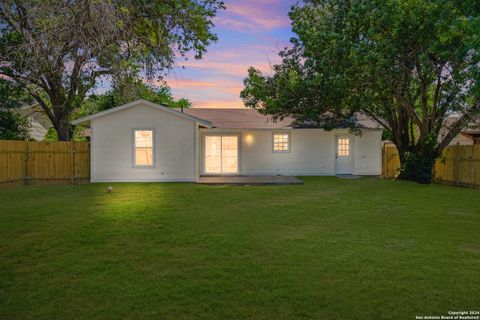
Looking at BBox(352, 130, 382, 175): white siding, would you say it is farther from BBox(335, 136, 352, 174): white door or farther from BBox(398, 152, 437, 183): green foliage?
BBox(398, 152, 437, 183): green foliage

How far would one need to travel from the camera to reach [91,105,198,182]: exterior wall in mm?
17062

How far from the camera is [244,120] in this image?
21.9m

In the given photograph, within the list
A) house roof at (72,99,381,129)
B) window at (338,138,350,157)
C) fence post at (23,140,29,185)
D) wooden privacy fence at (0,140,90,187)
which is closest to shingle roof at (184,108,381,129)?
house roof at (72,99,381,129)

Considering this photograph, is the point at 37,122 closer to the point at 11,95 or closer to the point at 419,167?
the point at 11,95

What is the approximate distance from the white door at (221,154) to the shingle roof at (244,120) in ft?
2.52

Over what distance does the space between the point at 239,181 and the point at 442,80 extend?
917 cm

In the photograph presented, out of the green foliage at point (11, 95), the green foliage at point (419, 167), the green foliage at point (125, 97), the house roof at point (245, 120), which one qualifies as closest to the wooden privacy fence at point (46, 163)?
the green foliage at point (125, 97)

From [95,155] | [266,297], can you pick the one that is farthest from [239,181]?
[266,297]

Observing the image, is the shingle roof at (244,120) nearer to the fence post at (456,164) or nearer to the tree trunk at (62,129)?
the fence post at (456,164)

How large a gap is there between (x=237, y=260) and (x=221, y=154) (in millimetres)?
15396

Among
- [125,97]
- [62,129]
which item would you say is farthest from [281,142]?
[62,129]

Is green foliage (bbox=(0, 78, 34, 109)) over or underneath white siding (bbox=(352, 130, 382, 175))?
over

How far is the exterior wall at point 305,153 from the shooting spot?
20.9m

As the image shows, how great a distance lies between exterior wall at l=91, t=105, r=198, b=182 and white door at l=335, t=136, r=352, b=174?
814 cm
